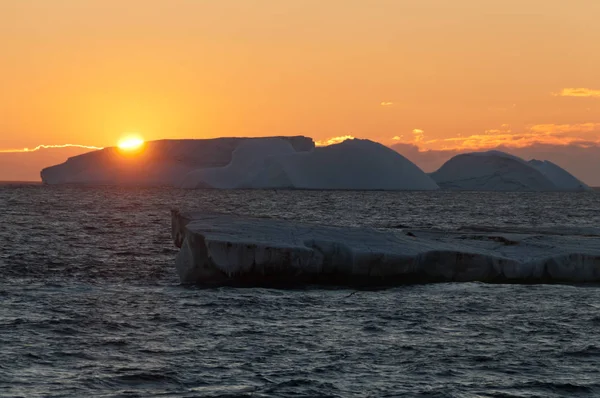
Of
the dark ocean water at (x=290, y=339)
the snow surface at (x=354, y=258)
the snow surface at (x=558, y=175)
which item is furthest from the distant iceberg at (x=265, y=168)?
the snow surface at (x=354, y=258)

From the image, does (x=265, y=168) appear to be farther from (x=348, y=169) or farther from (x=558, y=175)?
(x=558, y=175)

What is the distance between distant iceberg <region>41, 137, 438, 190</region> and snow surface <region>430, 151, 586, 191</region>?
14007 mm

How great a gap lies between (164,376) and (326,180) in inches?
3783

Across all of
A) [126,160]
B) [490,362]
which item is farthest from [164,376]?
[126,160]

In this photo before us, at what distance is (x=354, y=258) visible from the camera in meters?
19.7

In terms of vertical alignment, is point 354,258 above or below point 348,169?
below

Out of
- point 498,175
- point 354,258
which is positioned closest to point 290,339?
point 354,258

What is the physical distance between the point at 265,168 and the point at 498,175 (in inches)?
1405

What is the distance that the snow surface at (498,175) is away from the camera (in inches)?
4799

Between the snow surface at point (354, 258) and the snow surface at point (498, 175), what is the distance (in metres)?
103

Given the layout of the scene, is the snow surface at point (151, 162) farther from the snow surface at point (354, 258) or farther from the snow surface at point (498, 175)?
the snow surface at point (354, 258)

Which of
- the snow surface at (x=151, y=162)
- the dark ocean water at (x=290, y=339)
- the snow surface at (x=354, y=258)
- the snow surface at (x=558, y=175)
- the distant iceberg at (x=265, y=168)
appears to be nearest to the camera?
the dark ocean water at (x=290, y=339)

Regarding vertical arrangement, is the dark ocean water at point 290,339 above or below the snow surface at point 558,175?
below

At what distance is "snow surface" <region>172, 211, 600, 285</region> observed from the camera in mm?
19453
